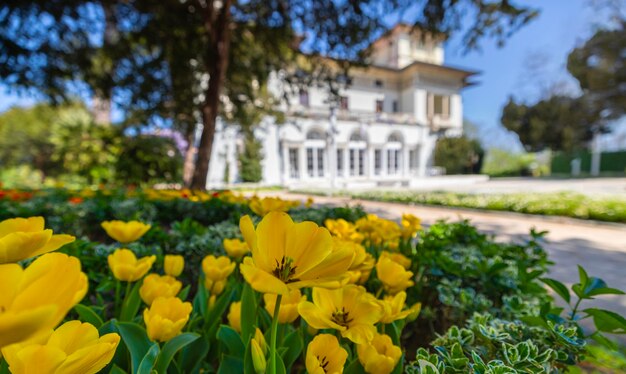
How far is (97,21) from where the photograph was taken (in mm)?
6758

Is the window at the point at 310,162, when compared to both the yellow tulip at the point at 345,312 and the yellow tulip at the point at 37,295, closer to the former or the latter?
the yellow tulip at the point at 345,312

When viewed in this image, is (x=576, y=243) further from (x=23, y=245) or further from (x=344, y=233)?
(x=23, y=245)

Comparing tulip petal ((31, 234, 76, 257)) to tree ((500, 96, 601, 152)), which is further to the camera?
tree ((500, 96, 601, 152))

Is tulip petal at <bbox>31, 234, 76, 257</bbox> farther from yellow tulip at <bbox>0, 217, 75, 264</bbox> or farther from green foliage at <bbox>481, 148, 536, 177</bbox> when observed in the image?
green foliage at <bbox>481, 148, 536, 177</bbox>

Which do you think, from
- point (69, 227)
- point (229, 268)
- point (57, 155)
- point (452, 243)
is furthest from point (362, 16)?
point (57, 155)

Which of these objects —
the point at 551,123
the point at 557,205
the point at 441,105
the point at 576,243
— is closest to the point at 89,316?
the point at 576,243

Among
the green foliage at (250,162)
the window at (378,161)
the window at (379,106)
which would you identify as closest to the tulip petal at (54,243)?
the green foliage at (250,162)

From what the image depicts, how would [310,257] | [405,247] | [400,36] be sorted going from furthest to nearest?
[400,36], [405,247], [310,257]

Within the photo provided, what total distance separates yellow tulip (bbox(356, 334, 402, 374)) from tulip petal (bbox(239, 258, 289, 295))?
1.02ft

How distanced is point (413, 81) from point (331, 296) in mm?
28208

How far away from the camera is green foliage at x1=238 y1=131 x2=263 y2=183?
62.8 ft

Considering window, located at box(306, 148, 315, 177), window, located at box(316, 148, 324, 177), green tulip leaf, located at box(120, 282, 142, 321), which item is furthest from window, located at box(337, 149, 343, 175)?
green tulip leaf, located at box(120, 282, 142, 321)

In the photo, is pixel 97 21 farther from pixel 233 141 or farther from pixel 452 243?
pixel 233 141

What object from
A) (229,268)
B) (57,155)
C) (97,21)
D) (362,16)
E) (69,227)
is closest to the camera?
(229,268)
